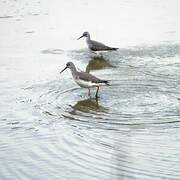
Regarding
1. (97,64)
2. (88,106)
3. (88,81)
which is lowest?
(88,106)

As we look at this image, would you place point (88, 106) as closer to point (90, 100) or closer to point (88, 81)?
point (90, 100)

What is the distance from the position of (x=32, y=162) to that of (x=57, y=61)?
672 centimetres

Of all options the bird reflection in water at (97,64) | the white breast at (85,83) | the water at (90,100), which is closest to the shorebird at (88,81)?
the white breast at (85,83)

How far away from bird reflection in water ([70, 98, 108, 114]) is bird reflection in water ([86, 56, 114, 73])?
2603 mm

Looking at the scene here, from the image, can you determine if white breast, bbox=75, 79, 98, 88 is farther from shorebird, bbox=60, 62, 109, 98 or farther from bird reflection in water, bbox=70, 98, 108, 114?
bird reflection in water, bbox=70, 98, 108, 114

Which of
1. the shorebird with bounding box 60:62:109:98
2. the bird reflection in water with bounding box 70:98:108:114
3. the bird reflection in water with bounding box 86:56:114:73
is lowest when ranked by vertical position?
the bird reflection in water with bounding box 70:98:108:114

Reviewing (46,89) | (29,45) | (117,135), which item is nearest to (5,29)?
(29,45)

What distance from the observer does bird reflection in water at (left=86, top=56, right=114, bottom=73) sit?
48.3 ft

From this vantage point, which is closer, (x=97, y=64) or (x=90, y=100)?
(x=90, y=100)

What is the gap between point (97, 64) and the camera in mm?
15125

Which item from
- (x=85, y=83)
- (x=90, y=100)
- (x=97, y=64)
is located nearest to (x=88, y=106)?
(x=90, y=100)

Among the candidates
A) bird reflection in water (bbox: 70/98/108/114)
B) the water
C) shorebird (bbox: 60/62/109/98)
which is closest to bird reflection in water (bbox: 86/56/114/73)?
the water

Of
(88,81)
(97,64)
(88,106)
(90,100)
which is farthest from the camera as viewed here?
(97,64)

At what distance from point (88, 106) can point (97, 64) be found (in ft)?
12.3
